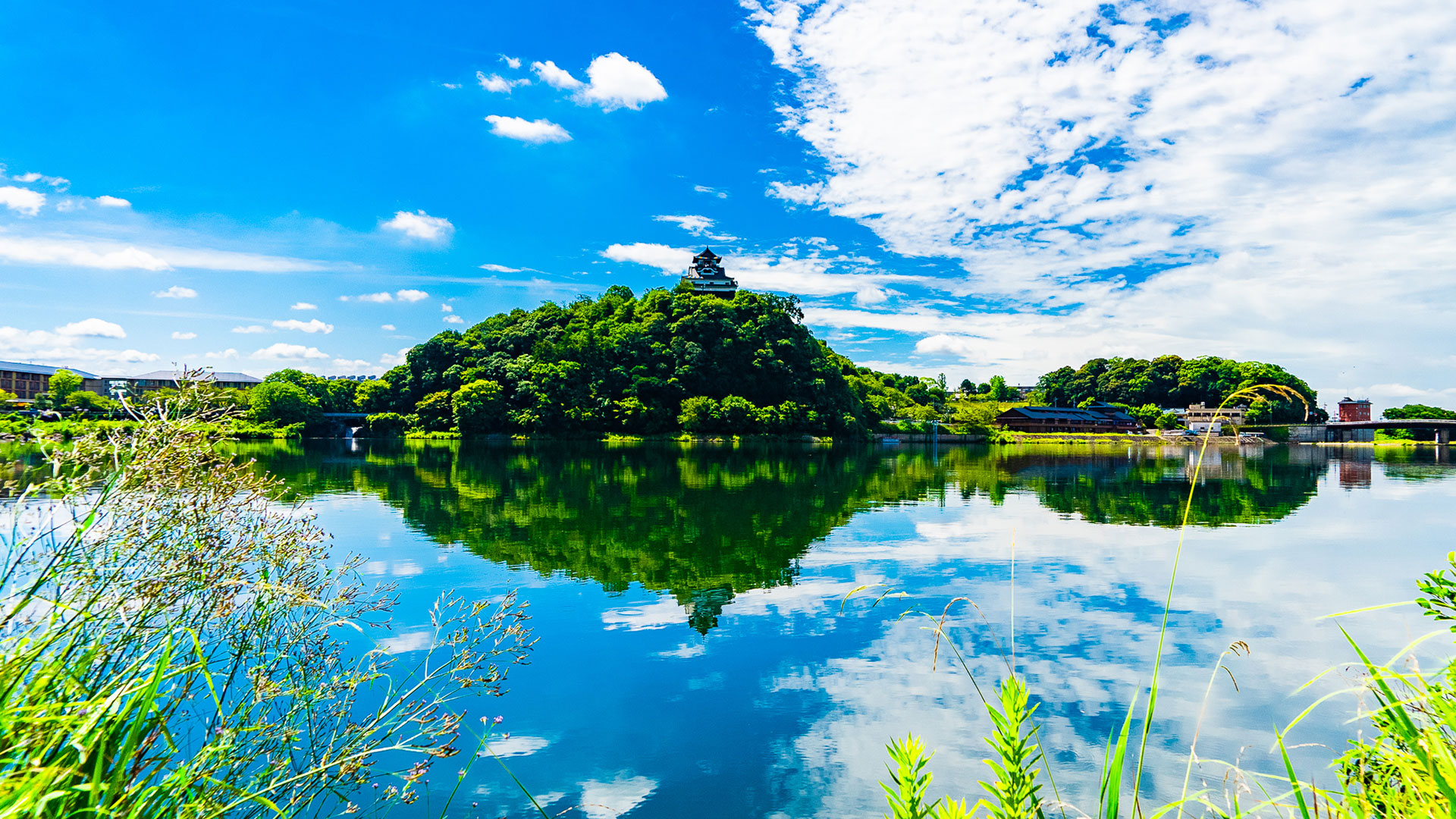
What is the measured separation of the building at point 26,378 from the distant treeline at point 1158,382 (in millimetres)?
131143

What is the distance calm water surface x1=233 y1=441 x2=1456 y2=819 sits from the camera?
5.09m

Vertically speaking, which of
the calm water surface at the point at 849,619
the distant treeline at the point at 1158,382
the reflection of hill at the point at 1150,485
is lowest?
the calm water surface at the point at 849,619

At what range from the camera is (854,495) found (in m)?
21.6

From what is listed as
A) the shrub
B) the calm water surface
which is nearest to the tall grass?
the calm water surface

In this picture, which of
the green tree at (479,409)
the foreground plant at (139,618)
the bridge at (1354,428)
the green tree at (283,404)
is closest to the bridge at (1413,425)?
the bridge at (1354,428)

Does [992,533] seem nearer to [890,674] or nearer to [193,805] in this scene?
[890,674]

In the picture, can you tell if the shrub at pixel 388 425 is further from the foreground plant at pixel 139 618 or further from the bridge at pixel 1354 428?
the bridge at pixel 1354 428

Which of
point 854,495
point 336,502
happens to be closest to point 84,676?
point 336,502

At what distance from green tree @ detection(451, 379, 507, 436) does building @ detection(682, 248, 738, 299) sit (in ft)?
89.5

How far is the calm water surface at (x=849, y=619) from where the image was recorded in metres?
5.09

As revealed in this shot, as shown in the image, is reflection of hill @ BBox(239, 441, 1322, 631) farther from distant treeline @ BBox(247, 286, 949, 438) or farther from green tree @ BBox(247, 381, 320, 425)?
green tree @ BBox(247, 381, 320, 425)

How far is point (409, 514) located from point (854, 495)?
12.7 m

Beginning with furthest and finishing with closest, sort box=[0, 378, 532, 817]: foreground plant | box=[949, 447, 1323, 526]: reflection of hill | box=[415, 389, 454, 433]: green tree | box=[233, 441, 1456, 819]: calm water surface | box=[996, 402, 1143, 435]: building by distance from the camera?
1. box=[996, 402, 1143, 435]: building
2. box=[415, 389, 454, 433]: green tree
3. box=[949, 447, 1323, 526]: reflection of hill
4. box=[233, 441, 1456, 819]: calm water surface
5. box=[0, 378, 532, 817]: foreground plant

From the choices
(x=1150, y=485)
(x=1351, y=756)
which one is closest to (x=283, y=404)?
(x=1150, y=485)
